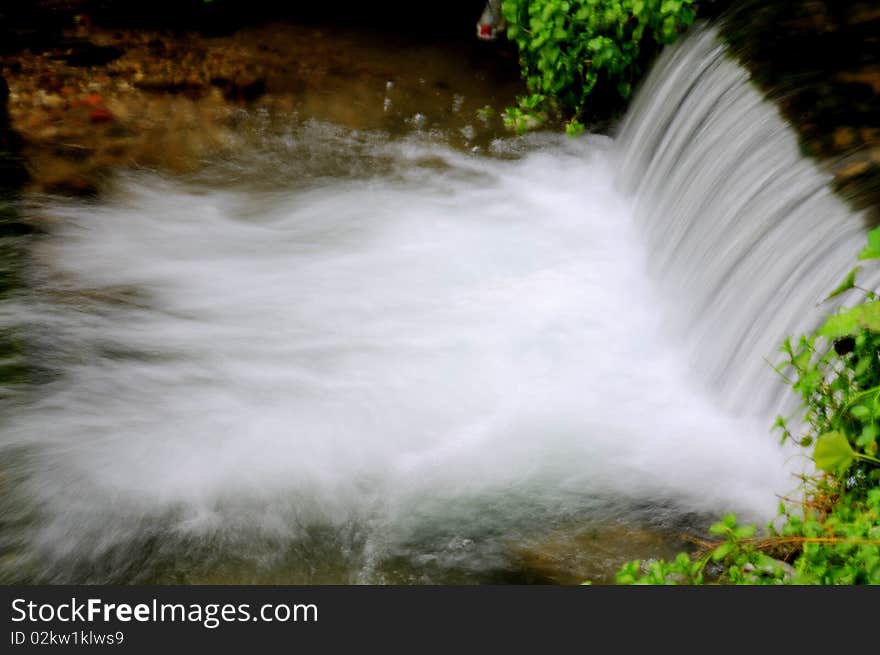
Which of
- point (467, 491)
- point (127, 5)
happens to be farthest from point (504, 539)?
point (127, 5)

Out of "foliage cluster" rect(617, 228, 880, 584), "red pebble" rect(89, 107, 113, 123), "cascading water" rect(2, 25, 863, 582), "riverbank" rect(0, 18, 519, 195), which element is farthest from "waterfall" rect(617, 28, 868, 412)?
"red pebble" rect(89, 107, 113, 123)

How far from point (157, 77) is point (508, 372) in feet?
12.5

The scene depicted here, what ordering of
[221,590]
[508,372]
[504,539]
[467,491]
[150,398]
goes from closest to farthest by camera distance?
[221,590] < [504,539] < [467,491] < [150,398] < [508,372]

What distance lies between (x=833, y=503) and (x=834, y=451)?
1.30 ft

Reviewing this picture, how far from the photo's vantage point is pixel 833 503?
324cm

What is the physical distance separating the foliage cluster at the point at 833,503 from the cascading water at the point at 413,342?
55 cm

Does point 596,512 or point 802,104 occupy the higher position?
point 802,104

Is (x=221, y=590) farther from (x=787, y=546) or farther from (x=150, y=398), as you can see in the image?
(x=787, y=546)

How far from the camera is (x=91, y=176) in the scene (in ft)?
19.3

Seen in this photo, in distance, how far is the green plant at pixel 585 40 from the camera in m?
5.86

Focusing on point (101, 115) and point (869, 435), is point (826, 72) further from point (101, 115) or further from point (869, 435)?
point (101, 115)

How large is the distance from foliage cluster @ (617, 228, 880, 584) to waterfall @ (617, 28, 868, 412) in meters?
Answer: 0.66

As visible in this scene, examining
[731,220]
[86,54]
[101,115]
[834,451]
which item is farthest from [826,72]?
[86,54]

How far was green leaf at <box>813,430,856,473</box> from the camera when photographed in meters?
2.93
